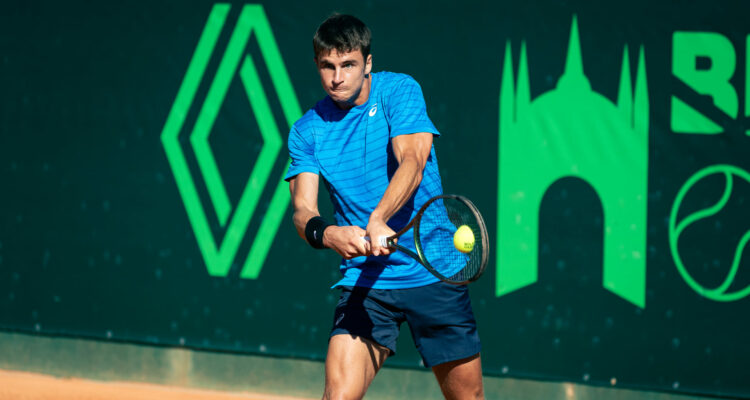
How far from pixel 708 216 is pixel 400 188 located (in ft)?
6.21

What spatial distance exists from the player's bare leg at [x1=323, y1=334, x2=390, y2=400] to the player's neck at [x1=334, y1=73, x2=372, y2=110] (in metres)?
0.74

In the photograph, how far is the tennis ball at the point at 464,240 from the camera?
278cm

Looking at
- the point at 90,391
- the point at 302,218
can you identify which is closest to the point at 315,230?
the point at 302,218

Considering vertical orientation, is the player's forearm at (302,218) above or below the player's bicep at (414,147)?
below

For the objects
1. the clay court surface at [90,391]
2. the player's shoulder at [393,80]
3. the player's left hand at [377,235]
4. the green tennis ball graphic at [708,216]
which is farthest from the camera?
the clay court surface at [90,391]

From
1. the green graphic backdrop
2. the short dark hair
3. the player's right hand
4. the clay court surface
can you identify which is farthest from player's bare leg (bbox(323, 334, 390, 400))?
the clay court surface

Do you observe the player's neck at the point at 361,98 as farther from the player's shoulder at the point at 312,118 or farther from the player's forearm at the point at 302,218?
the player's forearm at the point at 302,218

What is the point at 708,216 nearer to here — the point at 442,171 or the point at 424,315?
the point at 442,171

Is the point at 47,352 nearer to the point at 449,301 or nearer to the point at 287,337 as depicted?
the point at 287,337

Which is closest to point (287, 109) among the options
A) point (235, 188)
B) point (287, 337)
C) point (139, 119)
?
point (235, 188)

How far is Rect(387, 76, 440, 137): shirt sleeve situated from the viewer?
2957 millimetres

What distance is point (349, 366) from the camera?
2.91m

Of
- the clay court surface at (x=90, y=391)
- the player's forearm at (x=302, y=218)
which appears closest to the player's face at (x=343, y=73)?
the player's forearm at (x=302, y=218)

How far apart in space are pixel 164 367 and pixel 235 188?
1.05 metres
